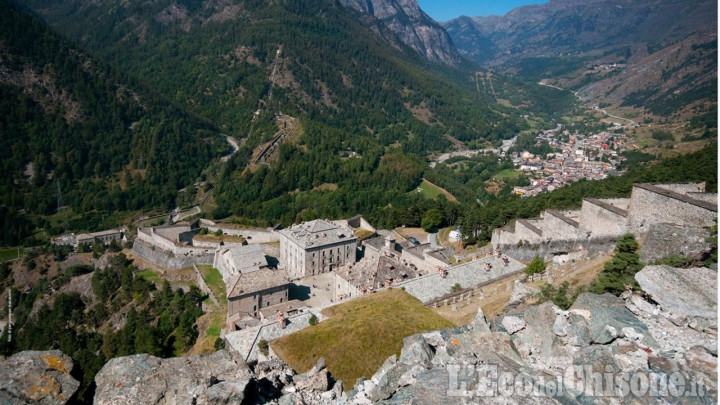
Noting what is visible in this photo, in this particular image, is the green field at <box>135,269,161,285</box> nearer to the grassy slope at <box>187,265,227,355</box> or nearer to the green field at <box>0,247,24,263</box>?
the grassy slope at <box>187,265,227,355</box>

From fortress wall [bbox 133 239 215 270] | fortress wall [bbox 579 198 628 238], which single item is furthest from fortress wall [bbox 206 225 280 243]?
fortress wall [bbox 579 198 628 238]


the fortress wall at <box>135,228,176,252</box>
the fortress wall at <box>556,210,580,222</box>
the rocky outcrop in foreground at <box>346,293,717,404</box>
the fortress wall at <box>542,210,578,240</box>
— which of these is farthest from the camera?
the fortress wall at <box>135,228,176,252</box>

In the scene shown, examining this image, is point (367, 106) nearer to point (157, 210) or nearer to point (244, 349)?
point (157, 210)

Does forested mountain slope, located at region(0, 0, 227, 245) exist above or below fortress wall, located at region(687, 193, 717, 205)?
below

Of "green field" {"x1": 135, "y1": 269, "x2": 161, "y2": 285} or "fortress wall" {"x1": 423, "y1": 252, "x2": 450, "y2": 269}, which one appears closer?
"fortress wall" {"x1": 423, "y1": 252, "x2": 450, "y2": 269}

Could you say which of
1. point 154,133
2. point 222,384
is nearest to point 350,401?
point 222,384

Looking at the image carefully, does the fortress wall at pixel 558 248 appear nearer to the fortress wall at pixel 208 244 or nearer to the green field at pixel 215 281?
the green field at pixel 215 281

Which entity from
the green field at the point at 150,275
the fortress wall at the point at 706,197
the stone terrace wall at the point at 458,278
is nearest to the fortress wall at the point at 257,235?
the green field at the point at 150,275
